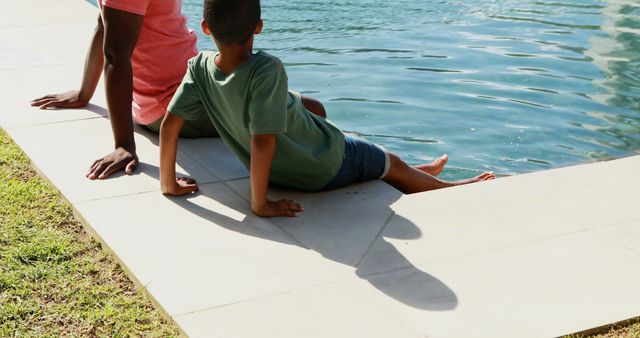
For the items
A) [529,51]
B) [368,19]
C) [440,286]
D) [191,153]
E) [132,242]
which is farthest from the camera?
[368,19]

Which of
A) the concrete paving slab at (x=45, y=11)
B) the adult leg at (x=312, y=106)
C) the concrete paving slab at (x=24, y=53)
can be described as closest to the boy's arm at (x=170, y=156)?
the adult leg at (x=312, y=106)

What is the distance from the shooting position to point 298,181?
462cm

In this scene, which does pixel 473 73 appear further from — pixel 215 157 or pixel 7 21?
pixel 7 21

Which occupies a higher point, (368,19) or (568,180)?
(568,180)

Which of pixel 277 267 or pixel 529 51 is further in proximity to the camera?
pixel 529 51

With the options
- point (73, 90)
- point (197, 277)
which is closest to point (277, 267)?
point (197, 277)

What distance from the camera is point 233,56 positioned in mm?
4199

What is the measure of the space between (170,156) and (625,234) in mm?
2007

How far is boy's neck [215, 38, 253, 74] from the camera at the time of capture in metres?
4.18

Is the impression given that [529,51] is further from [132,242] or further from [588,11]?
[132,242]

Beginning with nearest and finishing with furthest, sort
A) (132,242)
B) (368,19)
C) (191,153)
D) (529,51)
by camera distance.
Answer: (132,242) < (191,153) < (529,51) < (368,19)

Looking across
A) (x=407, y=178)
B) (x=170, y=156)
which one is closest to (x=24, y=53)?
(x=170, y=156)

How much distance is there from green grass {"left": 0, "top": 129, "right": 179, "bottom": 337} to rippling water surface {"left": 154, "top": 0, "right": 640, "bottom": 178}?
2.78 metres

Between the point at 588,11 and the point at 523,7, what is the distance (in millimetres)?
660
